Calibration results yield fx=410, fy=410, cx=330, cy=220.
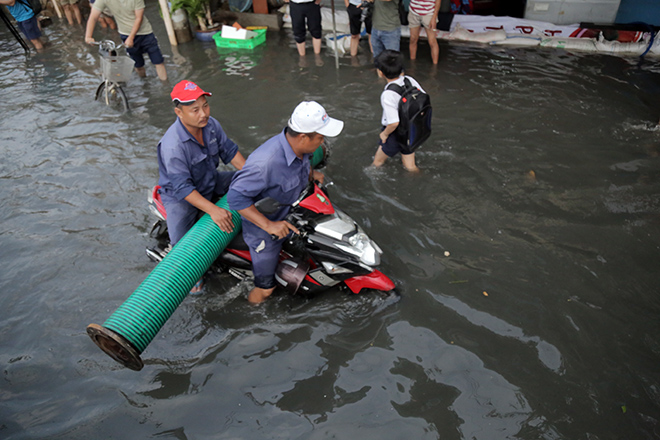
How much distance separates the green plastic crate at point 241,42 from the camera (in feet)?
34.2

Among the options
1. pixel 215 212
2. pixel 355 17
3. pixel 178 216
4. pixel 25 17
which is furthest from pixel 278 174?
pixel 25 17

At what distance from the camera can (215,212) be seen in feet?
11.4

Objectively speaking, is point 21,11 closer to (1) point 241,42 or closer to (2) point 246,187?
(1) point 241,42

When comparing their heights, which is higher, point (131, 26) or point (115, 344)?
point (131, 26)

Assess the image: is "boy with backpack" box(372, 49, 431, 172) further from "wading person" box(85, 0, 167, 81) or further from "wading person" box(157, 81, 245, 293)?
"wading person" box(85, 0, 167, 81)

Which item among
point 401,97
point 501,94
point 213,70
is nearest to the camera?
point 401,97

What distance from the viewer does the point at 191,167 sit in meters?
3.73

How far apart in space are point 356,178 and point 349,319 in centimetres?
245

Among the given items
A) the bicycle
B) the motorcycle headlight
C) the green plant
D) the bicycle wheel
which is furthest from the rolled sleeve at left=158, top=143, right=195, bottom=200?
the green plant

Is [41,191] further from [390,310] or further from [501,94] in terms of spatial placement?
[501,94]

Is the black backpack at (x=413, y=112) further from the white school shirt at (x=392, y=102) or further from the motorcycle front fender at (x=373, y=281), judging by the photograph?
the motorcycle front fender at (x=373, y=281)

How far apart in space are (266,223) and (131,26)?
674 centimetres

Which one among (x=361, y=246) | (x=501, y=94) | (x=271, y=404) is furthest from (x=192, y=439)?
(x=501, y=94)

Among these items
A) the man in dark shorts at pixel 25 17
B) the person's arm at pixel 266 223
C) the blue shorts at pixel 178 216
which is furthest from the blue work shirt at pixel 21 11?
the person's arm at pixel 266 223
